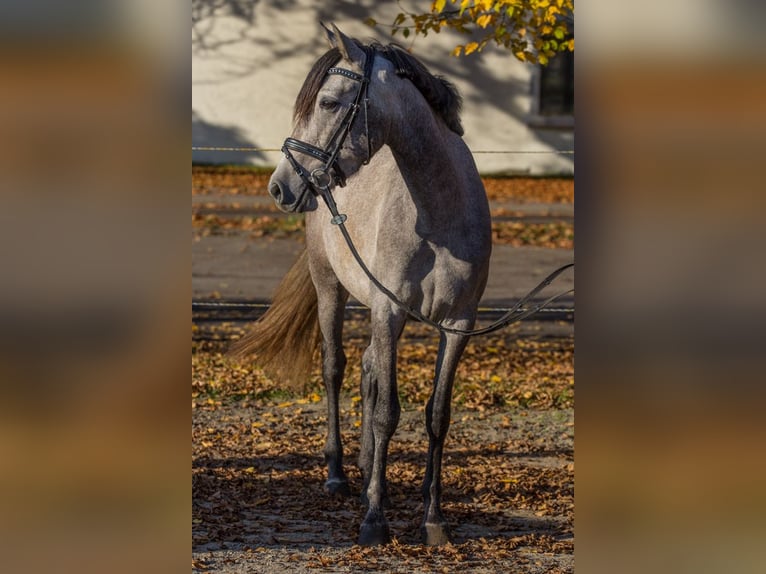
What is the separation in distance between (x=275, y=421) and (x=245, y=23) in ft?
46.2

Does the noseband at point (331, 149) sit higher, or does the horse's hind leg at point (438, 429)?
the noseband at point (331, 149)

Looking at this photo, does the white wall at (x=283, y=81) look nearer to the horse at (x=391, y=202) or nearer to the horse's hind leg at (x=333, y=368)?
the horse's hind leg at (x=333, y=368)

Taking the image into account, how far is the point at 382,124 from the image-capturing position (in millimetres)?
4422

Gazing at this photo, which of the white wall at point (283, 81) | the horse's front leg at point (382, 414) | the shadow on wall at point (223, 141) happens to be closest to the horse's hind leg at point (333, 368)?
the horse's front leg at point (382, 414)

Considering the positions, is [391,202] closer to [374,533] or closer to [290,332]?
[374,533]

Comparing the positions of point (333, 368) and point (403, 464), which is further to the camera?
point (403, 464)

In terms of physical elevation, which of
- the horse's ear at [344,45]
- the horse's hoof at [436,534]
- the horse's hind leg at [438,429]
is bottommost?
the horse's hoof at [436,534]

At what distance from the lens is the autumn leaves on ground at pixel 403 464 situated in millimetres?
4812

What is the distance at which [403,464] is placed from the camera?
6281 mm

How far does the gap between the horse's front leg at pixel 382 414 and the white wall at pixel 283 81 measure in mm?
15290

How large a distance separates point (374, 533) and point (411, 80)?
6.67 ft
